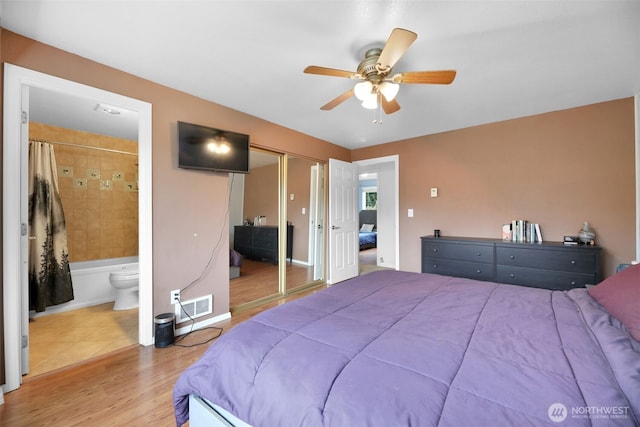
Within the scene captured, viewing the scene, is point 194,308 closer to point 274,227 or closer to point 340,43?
point 340,43

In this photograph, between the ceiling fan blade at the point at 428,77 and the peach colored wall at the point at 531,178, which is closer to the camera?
the ceiling fan blade at the point at 428,77

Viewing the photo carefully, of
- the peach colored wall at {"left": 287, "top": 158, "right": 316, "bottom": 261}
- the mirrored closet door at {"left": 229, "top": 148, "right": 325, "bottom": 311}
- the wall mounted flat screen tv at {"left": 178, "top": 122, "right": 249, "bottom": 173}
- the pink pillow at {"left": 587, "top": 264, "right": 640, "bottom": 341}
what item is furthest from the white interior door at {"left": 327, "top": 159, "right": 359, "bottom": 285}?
the pink pillow at {"left": 587, "top": 264, "right": 640, "bottom": 341}

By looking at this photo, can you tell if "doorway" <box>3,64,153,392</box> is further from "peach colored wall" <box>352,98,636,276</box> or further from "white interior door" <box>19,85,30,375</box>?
"peach colored wall" <box>352,98,636,276</box>

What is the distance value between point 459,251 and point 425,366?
2743mm

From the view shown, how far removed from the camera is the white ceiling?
1.52 metres

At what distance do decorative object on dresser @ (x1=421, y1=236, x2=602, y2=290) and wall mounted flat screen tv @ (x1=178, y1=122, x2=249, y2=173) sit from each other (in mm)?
2599

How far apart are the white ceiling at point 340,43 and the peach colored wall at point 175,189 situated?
4.1 inches

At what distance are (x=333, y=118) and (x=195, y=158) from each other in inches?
66.7

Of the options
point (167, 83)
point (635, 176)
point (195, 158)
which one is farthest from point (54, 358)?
point (635, 176)

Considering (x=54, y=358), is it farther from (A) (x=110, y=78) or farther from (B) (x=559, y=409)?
(B) (x=559, y=409)

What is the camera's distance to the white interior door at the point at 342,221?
4207 mm

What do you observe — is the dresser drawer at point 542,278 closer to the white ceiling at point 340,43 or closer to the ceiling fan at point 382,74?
the white ceiling at point 340,43

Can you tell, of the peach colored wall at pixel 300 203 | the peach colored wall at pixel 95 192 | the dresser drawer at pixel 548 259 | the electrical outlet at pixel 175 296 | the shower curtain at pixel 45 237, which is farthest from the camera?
the peach colored wall at pixel 300 203

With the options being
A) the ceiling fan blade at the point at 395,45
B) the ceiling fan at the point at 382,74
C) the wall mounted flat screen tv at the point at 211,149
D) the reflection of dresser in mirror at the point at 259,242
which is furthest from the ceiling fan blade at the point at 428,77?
the reflection of dresser in mirror at the point at 259,242
